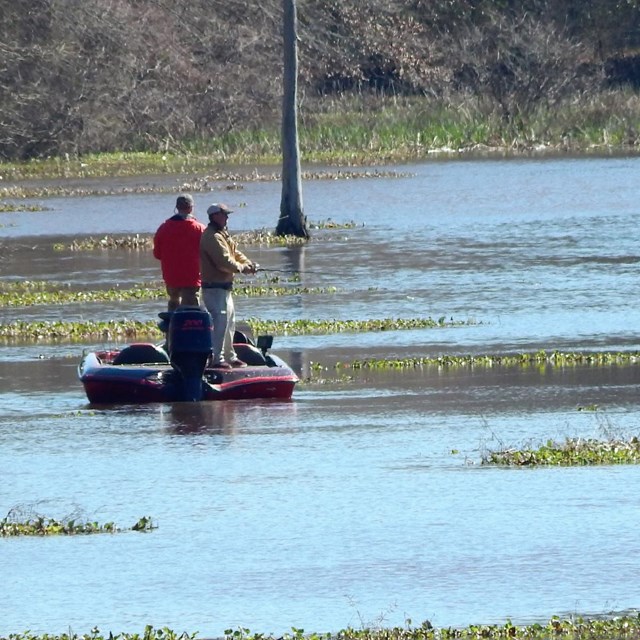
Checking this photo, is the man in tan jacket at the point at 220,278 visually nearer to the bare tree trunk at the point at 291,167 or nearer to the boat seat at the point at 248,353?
the boat seat at the point at 248,353

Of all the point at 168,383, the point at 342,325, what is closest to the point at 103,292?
the point at 342,325

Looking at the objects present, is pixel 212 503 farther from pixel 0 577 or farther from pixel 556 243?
pixel 556 243

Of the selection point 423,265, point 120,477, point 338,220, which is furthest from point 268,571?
point 338,220

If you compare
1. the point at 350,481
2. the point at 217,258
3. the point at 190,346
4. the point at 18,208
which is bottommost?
the point at 18,208

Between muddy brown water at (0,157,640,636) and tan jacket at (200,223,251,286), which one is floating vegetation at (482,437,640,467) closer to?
muddy brown water at (0,157,640,636)

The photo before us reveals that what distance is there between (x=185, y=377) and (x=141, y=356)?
1008 mm

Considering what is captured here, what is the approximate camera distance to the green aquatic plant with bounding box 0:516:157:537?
37.2 ft

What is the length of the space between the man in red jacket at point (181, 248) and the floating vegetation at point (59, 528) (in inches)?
243

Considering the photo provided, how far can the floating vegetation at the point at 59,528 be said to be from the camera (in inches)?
446

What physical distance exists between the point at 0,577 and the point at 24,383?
7.54 meters

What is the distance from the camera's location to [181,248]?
17.5 meters

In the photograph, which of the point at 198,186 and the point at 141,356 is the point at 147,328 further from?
the point at 198,186

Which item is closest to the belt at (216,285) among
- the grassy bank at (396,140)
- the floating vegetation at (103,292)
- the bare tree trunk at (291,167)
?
the floating vegetation at (103,292)

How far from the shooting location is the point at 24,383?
17.8 m
